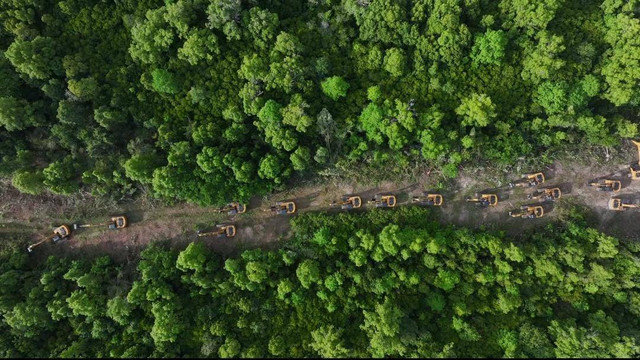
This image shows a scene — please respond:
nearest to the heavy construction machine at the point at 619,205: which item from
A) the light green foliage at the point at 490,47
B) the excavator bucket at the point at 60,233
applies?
the light green foliage at the point at 490,47

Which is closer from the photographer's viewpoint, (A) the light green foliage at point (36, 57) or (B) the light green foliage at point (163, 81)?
(A) the light green foliage at point (36, 57)

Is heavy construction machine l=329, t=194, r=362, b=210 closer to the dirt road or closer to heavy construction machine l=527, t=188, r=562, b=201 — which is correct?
the dirt road

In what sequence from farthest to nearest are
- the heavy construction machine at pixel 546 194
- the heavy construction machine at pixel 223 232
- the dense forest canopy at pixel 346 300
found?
1. the heavy construction machine at pixel 546 194
2. the heavy construction machine at pixel 223 232
3. the dense forest canopy at pixel 346 300

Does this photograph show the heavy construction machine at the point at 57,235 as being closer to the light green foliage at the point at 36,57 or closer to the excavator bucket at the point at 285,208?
the light green foliage at the point at 36,57

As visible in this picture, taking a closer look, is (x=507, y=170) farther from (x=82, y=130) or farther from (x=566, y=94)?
(x=82, y=130)

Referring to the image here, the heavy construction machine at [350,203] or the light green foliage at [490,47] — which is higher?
the light green foliage at [490,47]
